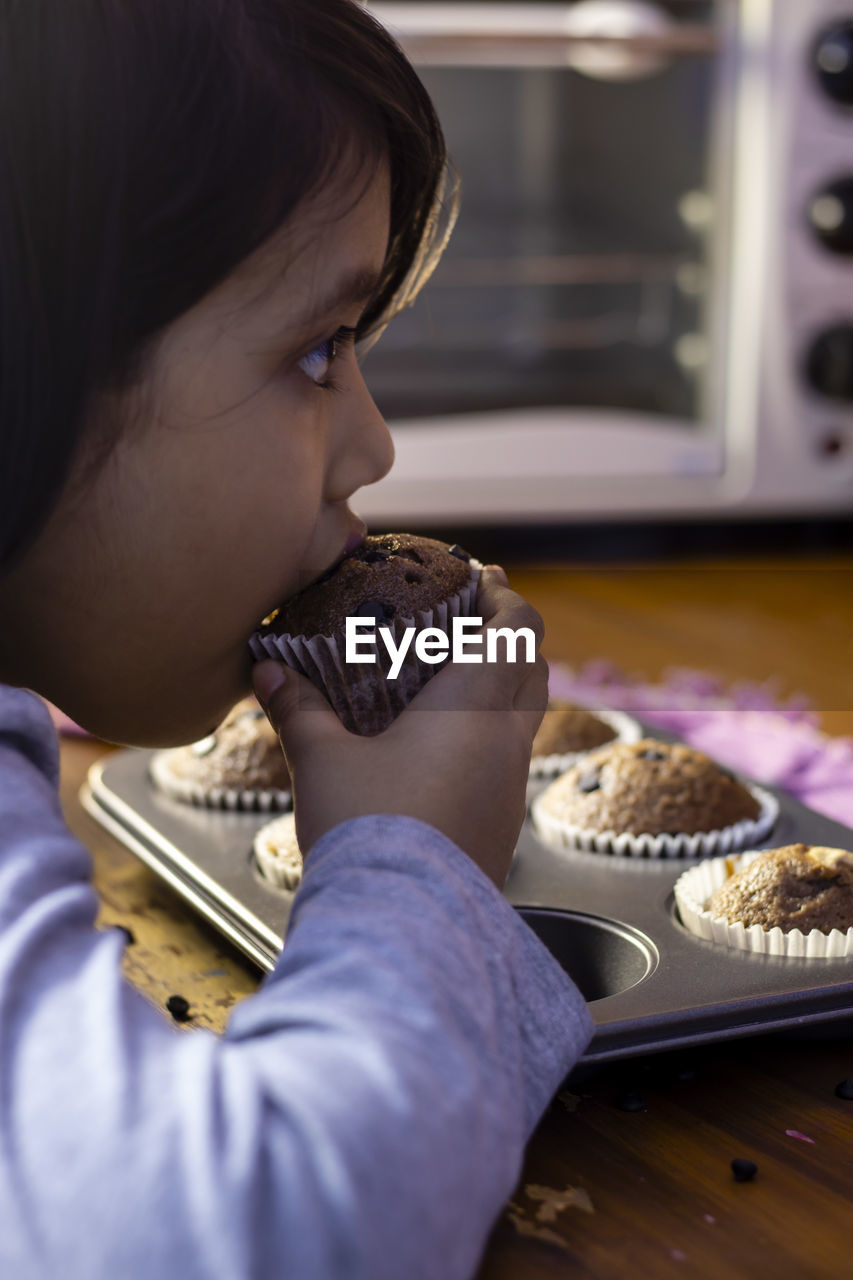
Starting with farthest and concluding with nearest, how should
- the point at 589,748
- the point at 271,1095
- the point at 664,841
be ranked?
the point at 589,748 < the point at 664,841 < the point at 271,1095

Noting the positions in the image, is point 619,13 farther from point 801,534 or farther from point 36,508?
point 36,508

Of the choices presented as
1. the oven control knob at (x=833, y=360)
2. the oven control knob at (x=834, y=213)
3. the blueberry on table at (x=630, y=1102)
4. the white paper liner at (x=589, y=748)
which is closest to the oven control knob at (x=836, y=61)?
the oven control knob at (x=834, y=213)

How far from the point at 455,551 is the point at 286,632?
6.1 inches

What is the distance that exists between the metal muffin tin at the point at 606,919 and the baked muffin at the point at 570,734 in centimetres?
13

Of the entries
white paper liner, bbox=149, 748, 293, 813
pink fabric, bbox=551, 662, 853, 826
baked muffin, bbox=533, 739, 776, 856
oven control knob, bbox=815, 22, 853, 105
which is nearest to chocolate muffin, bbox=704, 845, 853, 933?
baked muffin, bbox=533, 739, 776, 856

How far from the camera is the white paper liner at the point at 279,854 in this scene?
2.69 ft

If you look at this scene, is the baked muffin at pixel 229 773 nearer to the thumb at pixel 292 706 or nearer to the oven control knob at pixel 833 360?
the thumb at pixel 292 706

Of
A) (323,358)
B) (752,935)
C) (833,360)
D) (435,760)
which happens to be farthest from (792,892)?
(833,360)

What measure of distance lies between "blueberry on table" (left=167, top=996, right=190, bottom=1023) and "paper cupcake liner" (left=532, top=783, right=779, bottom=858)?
296 mm

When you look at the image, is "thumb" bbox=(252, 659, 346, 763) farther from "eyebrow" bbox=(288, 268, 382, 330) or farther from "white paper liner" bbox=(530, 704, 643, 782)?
"white paper liner" bbox=(530, 704, 643, 782)

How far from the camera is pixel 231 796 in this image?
38.4 inches

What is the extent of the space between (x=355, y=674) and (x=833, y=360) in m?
1.46

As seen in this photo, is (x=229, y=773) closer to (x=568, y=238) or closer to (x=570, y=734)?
(x=570, y=734)

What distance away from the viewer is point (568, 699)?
4.11 feet
